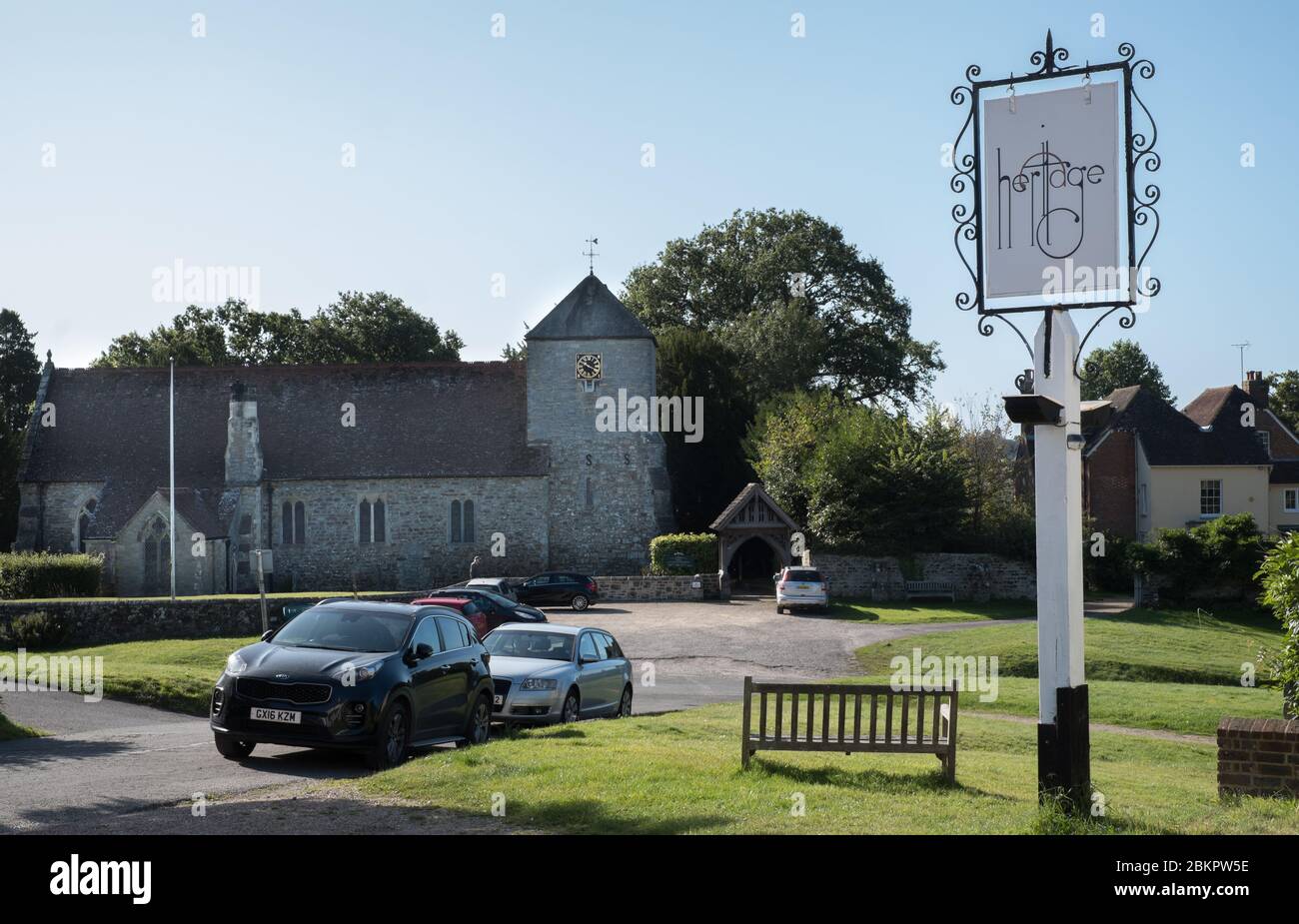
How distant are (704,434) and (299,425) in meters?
18.3

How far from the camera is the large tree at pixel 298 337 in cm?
7144

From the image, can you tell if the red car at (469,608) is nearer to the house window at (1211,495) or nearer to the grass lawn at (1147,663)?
the grass lawn at (1147,663)

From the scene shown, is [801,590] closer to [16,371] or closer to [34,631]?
[34,631]

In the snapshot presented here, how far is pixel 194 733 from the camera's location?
1638 centimetres

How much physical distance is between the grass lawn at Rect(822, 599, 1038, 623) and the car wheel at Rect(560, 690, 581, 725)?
21.2 m

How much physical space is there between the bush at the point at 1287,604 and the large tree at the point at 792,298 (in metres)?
49.4

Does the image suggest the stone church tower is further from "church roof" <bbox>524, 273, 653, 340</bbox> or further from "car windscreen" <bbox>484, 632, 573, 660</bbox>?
"car windscreen" <bbox>484, 632, 573, 660</bbox>

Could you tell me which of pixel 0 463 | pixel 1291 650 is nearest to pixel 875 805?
pixel 1291 650

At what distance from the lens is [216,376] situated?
174ft

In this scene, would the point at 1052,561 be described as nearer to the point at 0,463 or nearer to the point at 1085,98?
the point at 1085,98

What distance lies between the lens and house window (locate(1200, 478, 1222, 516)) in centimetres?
5353

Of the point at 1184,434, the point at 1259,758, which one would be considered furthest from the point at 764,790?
the point at 1184,434

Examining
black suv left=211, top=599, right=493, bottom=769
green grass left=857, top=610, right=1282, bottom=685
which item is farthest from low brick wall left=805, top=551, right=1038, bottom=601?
black suv left=211, top=599, right=493, bottom=769

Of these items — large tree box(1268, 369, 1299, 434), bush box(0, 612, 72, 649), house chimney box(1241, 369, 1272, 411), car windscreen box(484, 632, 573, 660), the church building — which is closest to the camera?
car windscreen box(484, 632, 573, 660)
